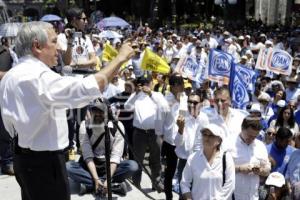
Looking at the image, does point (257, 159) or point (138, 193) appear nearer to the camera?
point (257, 159)

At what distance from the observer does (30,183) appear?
122 inches

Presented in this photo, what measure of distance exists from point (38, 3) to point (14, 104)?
2654 inches

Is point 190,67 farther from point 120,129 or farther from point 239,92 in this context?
point 120,129

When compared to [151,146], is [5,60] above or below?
above

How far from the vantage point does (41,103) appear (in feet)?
9.46

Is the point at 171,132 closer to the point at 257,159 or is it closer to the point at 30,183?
the point at 257,159

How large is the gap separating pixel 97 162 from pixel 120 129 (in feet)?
8.40

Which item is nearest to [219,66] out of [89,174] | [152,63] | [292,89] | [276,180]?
[152,63]

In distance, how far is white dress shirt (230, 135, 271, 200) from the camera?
525cm

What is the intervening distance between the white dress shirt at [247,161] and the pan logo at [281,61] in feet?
20.3

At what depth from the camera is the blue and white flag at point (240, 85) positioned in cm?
796

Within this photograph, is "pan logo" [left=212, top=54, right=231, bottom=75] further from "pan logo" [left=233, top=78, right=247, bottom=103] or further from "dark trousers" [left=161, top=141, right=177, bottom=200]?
"dark trousers" [left=161, top=141, right=177, bottom=200]

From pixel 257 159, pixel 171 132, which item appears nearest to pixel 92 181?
pixel 171 132

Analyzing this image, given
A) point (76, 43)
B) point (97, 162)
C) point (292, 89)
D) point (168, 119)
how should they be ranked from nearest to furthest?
1. point (97, 162)
2. point (76, 43)
3. point (168, 119)
4. point (292, 89)
